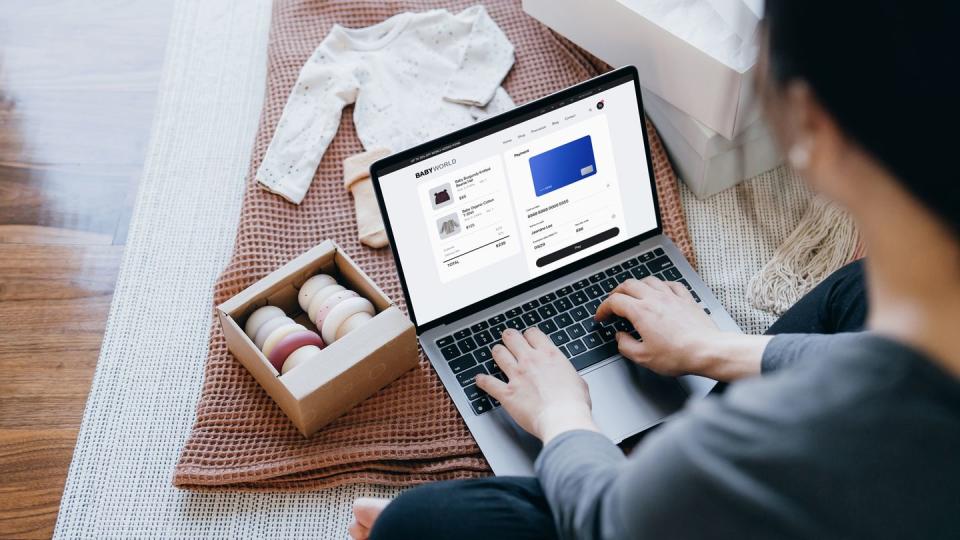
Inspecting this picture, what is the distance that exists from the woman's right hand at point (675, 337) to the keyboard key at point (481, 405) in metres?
0.16

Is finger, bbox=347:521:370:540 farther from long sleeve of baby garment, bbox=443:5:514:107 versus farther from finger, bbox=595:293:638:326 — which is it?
long sleeve of baby garment, bbox=443:5:514:107

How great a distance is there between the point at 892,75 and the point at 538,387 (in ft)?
1.87

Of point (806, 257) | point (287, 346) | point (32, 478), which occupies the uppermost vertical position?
point (806, 257)

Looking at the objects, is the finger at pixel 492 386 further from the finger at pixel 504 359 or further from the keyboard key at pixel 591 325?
the keyboard key at pixel 591 325

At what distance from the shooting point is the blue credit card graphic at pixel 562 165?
101cm

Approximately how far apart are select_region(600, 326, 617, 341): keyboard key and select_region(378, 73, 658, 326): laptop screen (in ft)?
0.30

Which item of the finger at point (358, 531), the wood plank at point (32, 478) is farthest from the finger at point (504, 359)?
the wood plank at point (32, 478)

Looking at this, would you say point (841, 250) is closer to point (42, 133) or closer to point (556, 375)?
point (556, 375)

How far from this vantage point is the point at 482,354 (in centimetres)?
104

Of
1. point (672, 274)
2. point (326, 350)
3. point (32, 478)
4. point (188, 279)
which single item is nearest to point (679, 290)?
point (672, 274)

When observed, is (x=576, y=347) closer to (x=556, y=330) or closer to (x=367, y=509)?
(x=556, y=330)

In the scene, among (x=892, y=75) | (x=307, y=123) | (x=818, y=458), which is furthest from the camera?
(x=307, y=123)

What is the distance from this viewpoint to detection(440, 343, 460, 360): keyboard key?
3.41ft

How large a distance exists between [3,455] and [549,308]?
672 millimetres
